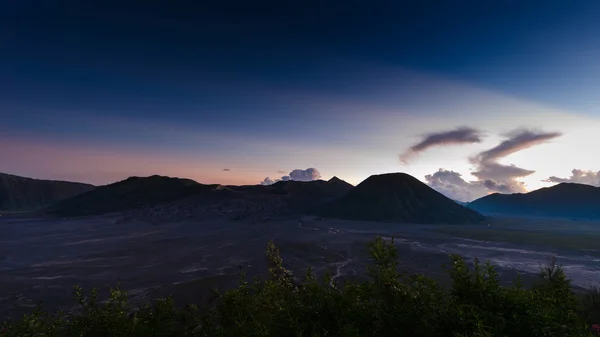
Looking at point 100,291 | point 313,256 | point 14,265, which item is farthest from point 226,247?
point 14,265

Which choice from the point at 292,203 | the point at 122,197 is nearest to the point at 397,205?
the point at 292,203

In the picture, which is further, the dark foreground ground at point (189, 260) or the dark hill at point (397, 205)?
the dark hill at point (397, 205)

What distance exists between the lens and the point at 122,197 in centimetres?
17612

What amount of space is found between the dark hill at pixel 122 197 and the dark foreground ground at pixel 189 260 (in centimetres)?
8291

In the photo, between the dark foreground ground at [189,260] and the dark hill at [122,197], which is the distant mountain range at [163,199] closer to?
the dark hill at [122,197]

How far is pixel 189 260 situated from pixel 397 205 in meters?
116

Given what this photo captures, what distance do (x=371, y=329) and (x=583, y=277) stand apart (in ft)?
176

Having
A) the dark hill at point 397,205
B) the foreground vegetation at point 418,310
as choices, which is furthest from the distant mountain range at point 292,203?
the foreground vegetation at point 418,310

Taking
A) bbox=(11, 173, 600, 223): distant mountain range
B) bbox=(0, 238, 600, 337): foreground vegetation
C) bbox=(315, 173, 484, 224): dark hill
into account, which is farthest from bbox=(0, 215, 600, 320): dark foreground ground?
bbox=(11, 173, 600, 223): distant mountain range

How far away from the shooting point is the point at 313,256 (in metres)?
55.5

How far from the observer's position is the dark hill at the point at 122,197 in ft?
522

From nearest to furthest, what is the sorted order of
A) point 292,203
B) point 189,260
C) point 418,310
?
point 418,310, point 189,260, point 292,203

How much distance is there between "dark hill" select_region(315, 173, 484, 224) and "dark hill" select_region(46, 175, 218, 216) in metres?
93.4

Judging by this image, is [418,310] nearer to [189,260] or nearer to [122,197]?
[189,260]
